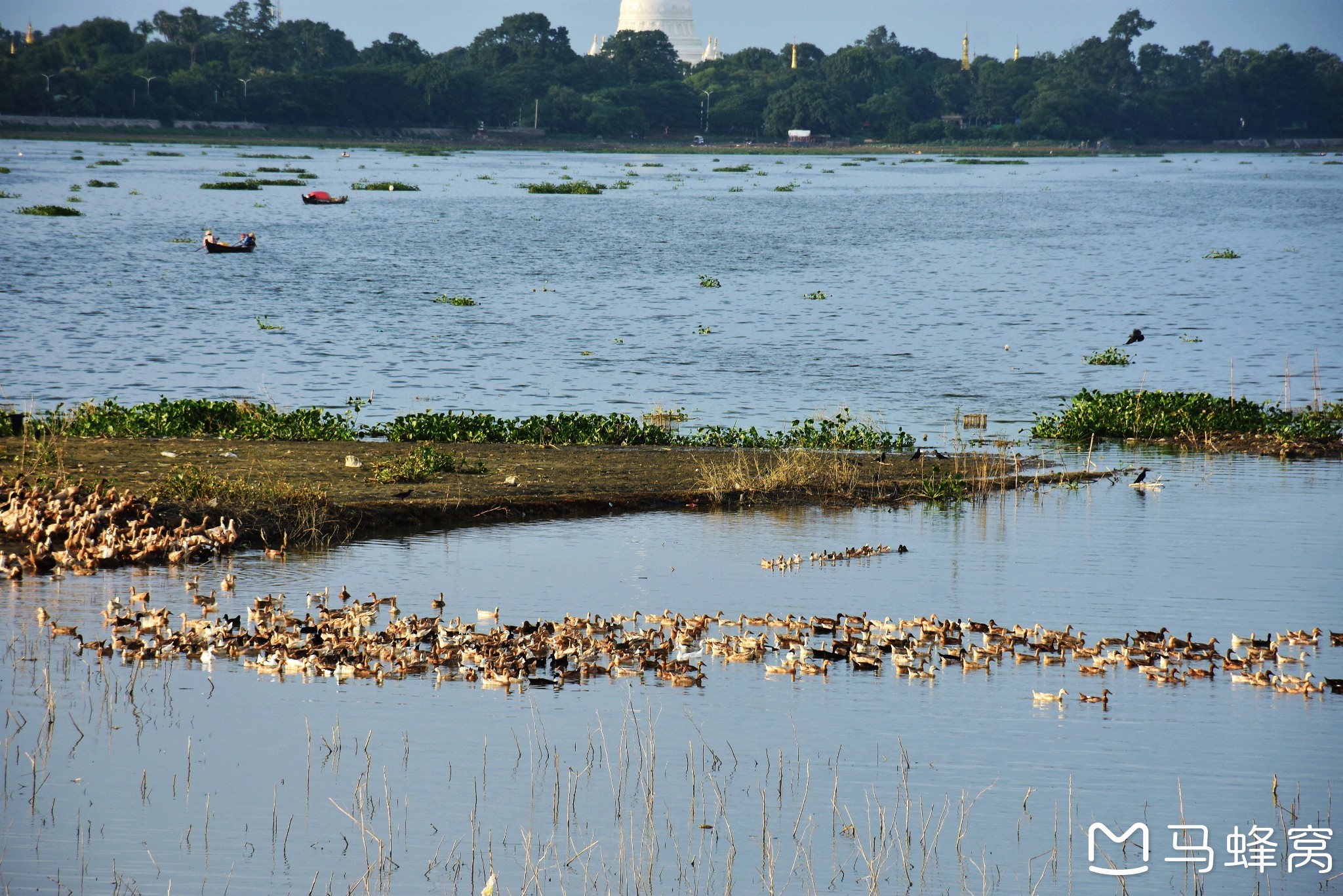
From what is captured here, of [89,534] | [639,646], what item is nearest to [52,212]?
[89,534]

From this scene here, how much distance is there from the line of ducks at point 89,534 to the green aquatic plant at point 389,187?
97.8 meters

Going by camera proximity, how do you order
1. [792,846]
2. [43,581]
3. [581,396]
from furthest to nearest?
[581,396] < [43,581] < [792,846]

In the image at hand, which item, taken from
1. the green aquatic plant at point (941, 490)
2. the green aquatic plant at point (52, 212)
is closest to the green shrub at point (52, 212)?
the green aquatic plant at point (52, 212)

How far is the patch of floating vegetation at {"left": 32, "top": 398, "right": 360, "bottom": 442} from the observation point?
21.6 meters

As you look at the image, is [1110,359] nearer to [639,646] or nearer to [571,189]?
[639,646]

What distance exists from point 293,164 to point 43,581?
145m

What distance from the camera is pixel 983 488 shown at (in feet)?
66.0

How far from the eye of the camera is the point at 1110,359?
37375 mm

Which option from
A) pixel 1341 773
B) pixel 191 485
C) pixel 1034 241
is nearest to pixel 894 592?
pixel 1341 773

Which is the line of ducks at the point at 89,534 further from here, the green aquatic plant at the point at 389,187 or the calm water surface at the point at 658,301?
the green aquatic plant at the point at 389,187

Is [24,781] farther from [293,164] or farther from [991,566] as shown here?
[293,164]

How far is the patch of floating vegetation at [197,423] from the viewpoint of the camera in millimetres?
21641

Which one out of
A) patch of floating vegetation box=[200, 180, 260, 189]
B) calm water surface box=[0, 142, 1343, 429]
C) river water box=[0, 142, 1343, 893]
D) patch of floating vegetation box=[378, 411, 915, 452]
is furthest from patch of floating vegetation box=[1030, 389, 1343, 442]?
patch of floating vegetation box=[200, 180, 260, 189]

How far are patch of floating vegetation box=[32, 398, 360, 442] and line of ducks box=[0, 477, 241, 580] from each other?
6.02 meters
